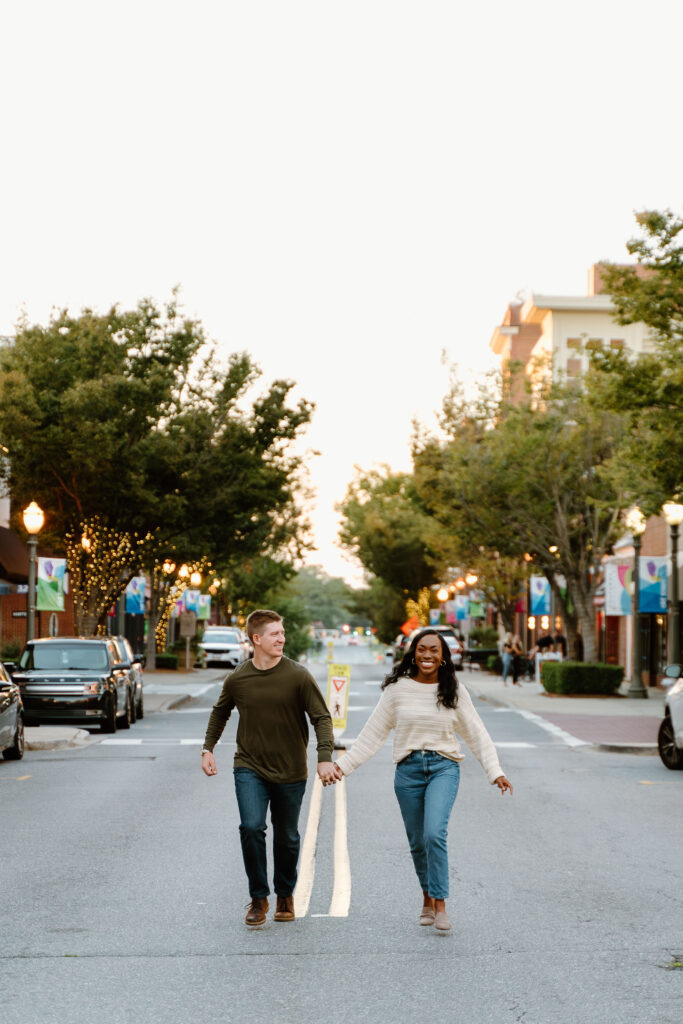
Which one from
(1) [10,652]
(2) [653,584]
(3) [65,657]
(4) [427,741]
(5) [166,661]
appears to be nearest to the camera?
(4) [427,741]

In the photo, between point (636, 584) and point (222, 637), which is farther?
point (222, 637)

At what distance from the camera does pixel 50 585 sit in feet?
113

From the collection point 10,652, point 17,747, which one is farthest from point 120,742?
point 10,652

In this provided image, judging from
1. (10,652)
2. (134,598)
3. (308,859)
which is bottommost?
(308,859)

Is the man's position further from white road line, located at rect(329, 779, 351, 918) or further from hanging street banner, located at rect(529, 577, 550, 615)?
hanging street banner, located at rect(529, 577, 550, 615)

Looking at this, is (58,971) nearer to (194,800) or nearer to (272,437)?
(194,800)

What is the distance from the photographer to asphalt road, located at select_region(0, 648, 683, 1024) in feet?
21.5

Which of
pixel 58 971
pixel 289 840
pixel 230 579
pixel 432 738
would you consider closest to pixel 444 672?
pixel 432 738

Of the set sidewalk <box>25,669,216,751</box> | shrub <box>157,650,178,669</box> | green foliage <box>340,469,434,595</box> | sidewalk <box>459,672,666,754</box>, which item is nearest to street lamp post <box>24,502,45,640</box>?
sidewalk <box>25,669,216,751</box>

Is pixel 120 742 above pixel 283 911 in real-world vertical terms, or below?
below

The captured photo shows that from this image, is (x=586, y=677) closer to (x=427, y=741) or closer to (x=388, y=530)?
(x=427, y=741)

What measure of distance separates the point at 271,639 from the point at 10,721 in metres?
11.6

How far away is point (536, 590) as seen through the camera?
161ft

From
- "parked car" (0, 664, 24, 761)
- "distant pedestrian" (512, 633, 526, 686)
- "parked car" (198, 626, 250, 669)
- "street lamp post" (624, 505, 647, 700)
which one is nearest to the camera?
"parked car" (0, 664, 24, 761)
